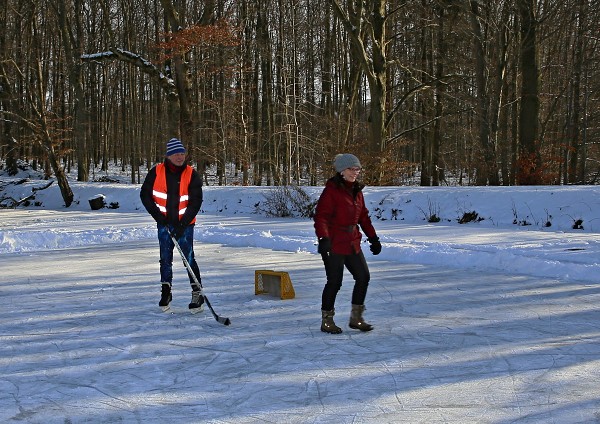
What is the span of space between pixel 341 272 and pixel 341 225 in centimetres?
46

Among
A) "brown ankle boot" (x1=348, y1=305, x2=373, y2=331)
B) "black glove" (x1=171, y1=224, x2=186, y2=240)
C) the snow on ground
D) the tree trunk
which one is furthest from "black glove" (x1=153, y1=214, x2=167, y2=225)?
the tree trunk

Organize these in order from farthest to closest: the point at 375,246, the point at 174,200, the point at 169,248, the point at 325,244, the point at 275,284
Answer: the point at 275,284, the point at 169,248, the point at 174,200, the point at 375,246, the point at 325,244

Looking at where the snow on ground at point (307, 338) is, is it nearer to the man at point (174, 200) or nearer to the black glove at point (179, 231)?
the man at point (174, 200)

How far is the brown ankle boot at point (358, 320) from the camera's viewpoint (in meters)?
5.31

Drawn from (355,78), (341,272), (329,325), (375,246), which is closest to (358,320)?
(329,325)

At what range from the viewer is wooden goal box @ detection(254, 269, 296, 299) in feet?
22.0

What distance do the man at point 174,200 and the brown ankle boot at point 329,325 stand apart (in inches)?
60.8

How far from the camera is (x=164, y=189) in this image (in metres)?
5.98

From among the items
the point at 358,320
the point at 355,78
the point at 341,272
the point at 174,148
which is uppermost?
the point at 355,78

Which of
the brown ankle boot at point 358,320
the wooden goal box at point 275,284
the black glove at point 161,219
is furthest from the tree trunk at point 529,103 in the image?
the black glove at point 161,219

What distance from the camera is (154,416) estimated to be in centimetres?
346

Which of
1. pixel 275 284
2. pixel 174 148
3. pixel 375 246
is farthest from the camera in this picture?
pixel 275 284

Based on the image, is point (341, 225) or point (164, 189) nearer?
point (341, 225)

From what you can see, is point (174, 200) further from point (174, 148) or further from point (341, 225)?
point (341, 225)
